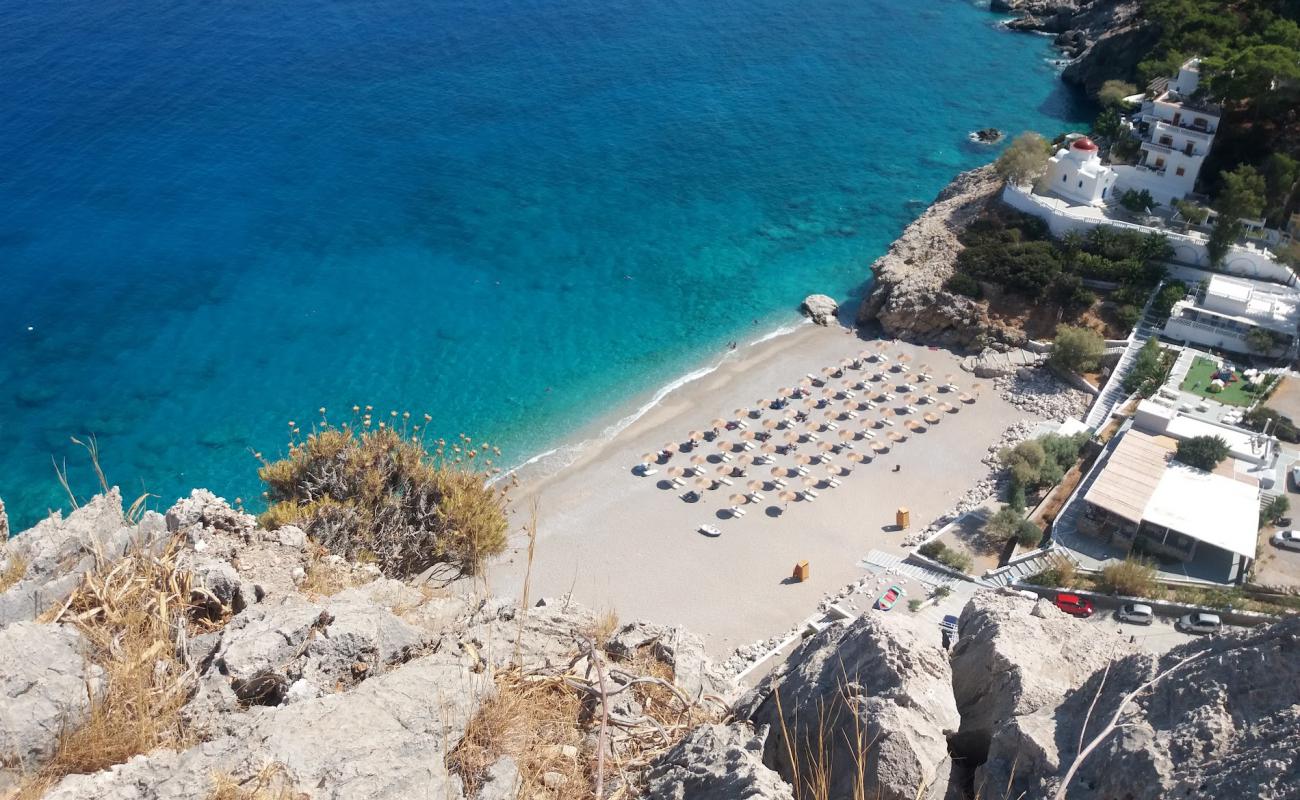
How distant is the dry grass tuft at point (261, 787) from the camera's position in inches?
206

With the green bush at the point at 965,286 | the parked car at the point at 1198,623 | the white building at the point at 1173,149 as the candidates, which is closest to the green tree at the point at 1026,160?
the white building at the point at 1173,149

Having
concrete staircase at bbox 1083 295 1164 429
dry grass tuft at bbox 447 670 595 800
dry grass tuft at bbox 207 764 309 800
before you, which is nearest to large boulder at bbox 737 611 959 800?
dry grass tuft at bbox 447 670 595 800

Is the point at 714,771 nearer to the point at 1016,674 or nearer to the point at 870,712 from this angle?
the point at 870,712

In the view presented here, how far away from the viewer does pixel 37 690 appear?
620 centimetres

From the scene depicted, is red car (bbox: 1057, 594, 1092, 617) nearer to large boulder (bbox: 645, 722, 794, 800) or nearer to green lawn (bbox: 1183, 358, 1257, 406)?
green lawn (bbox: 1183, 358, 1257, 406)

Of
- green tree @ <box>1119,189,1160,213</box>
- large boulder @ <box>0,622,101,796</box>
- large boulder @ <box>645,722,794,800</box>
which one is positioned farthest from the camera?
green tree @ <box>1119,189,1160,213</box>

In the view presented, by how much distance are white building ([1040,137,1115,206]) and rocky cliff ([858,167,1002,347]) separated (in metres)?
3.05

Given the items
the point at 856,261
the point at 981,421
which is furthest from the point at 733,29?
the point at 981,421

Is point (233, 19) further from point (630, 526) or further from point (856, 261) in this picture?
point (630, 526)

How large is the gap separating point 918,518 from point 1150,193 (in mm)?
21071

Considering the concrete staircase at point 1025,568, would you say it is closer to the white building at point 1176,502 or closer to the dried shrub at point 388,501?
the white building at point 1176,502

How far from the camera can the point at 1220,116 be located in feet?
128

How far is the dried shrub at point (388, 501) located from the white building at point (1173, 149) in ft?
113

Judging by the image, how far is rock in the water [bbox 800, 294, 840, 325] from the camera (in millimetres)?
40031
